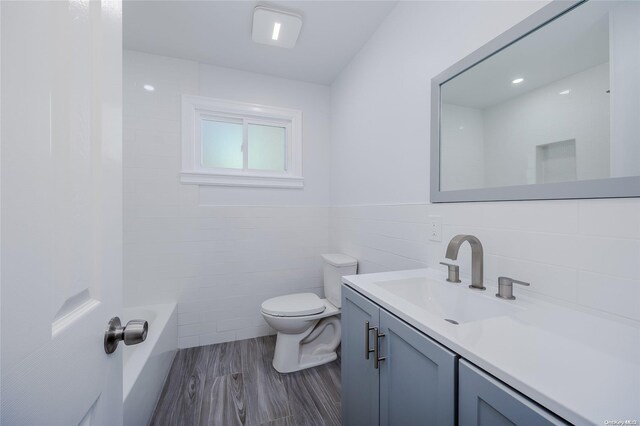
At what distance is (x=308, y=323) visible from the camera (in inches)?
69.7

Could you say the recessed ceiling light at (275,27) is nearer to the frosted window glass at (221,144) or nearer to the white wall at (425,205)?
the white wall at (425,205)

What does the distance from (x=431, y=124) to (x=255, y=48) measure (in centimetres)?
153

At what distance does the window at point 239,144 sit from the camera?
211 cm

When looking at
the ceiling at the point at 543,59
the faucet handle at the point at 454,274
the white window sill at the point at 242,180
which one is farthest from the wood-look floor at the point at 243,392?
the ceiling at the point at 543,59

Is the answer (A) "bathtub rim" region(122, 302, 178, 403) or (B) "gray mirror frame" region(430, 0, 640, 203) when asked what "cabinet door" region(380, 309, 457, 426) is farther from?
(A) "bathtub rim" region(122, 302, 178, 403)

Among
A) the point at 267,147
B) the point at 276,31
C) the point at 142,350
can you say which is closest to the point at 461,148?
the point at 276,31

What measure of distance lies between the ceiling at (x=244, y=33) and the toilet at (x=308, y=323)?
1697mm

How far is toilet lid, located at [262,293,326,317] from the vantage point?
1712 mm

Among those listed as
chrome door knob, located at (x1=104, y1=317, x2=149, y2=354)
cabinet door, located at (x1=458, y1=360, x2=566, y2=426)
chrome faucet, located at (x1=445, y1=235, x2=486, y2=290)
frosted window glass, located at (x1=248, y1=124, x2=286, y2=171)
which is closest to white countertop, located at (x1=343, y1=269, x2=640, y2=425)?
cabinet door, located at (x1=458, y1=360, x2=566, y2=426)

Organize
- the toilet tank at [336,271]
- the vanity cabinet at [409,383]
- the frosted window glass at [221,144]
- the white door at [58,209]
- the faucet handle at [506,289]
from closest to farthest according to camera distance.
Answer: the white door at [58,209] < the vanity cabinet at [409,383] < the faucet handle at [506,289] < the toilet tank at [336,271] < the frosted window glass at [221,144]

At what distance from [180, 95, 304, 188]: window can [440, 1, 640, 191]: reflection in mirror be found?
1.58 m

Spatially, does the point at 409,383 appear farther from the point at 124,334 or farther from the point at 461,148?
the point at 461,148

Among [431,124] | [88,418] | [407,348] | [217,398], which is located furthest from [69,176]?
[217,398]

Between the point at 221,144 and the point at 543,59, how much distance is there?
7.34 feet
